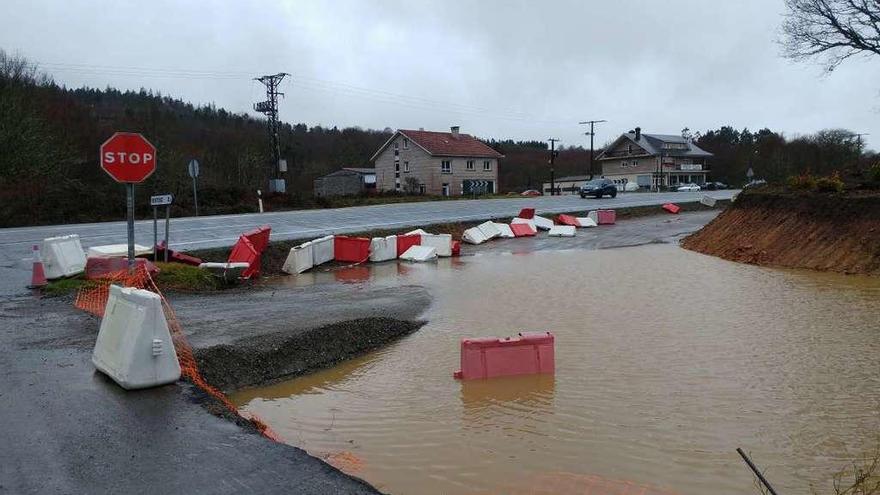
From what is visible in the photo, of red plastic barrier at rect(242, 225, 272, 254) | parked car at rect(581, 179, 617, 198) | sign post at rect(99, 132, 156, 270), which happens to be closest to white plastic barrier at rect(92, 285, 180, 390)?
sign post at rect(99, 132, 156, 270)

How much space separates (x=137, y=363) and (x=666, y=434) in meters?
5.05

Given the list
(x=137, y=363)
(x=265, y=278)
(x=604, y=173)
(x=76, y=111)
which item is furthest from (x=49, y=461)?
(x=604, y=173)

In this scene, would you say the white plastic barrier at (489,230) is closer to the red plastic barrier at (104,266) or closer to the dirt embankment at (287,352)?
the red plastic barrier at (104,266)

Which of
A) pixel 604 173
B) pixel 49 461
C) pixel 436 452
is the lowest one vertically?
pixel 436 452

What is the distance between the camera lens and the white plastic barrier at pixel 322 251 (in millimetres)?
20547

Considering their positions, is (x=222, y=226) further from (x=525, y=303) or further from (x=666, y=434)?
(x=666, y=434)

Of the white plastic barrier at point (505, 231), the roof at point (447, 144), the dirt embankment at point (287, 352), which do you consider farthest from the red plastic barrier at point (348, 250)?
the roof at point (447, 144)

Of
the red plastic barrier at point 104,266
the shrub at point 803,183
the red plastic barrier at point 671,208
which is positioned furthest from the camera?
the red plastic barrier at point 671,208

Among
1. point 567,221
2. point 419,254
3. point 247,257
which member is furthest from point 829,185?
point 247,257

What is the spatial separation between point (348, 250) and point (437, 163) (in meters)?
A: 53.1

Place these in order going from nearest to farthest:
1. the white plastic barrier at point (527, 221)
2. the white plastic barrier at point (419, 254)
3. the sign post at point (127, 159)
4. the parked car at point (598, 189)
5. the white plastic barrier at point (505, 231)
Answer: the sign post at point (127, 159) < the white plastic barrier at point (419, 254) < the white plastic barrier at point (505, 231) < the white plastic barrier at point (527, 221) < the parked car at point (598, 189)

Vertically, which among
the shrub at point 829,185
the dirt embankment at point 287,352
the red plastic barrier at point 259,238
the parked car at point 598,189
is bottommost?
the dirt embankment at point 287,352

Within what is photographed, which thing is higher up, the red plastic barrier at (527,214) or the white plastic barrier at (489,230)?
the red plastic barrier at (527,214)

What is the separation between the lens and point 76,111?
187 feet
